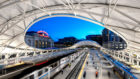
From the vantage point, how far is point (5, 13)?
18750 millimetres

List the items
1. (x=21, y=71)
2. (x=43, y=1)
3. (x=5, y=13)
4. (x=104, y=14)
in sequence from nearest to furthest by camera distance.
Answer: (x=21, y=71), (x=104, y=14), (x=43, y=1), (x=5, y=13)

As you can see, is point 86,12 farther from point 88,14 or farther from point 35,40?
point 35,40

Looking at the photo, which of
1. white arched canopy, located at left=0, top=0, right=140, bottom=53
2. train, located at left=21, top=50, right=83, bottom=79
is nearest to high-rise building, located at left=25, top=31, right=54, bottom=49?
white arched canopy, located at left=0, top=0, right=140, bottom=53

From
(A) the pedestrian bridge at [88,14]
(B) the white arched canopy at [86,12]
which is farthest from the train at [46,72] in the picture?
(B) the white arched canopy at [86,12]

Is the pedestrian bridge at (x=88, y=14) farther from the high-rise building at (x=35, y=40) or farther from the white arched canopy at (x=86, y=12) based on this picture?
the high-rise building at (x=35, y=40)

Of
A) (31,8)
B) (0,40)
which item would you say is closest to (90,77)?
A: (31,8)

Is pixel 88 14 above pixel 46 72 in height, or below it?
above

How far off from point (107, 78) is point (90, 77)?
55.8 inches

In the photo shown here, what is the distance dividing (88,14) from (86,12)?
300cm

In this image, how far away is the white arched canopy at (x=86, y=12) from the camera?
11.9 m

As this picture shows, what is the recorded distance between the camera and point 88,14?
17406mm

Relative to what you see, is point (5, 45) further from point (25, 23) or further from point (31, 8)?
point (31, 8)

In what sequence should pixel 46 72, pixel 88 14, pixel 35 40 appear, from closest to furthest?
pixel 46 72 → pixel 88 14 → pixel 35 40

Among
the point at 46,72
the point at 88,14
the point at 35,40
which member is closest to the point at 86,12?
the point at 88,14
